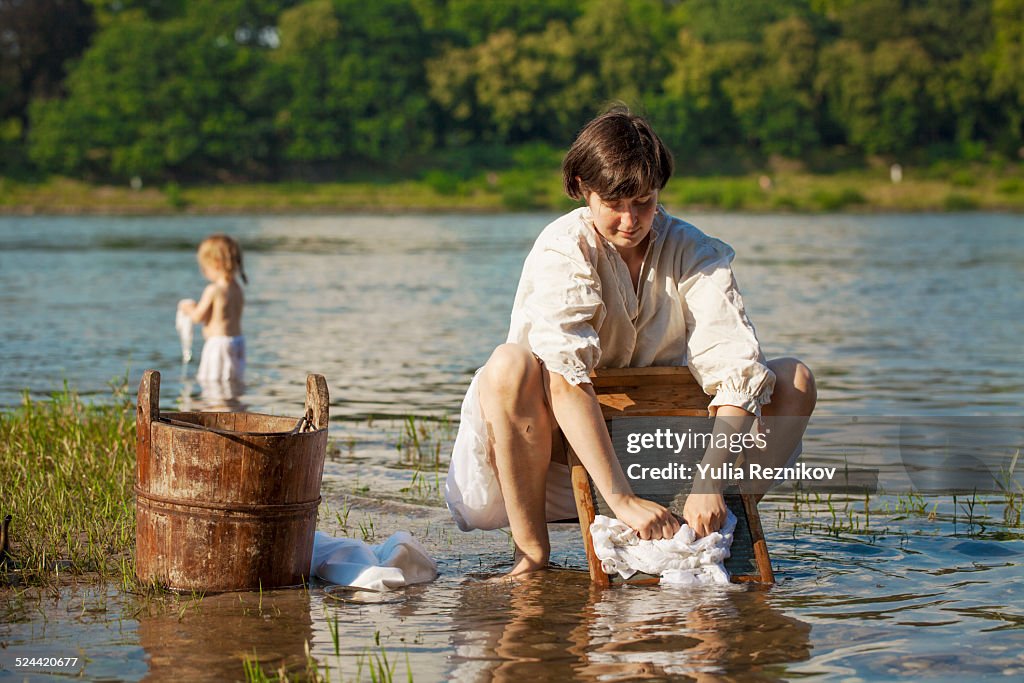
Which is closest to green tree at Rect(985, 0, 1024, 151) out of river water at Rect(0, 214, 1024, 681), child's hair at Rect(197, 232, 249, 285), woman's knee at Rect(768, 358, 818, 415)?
river water at Rect(0, 214, 1024, 681)

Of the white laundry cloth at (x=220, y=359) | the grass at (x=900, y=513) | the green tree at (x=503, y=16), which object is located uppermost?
the green tree at (x=503, y=16)

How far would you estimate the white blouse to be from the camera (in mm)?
4918

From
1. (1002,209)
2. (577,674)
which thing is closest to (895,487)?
(577,674)

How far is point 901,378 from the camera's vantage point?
11.9 metres

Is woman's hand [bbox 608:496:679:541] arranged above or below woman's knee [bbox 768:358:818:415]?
below

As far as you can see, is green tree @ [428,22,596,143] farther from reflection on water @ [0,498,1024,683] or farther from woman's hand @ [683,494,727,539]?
woman's hand @ [683,494,727,539]

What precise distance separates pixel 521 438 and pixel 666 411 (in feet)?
1.73

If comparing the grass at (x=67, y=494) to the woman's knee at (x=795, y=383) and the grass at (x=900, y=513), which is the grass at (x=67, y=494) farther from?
the grass at (x=900, y=513)

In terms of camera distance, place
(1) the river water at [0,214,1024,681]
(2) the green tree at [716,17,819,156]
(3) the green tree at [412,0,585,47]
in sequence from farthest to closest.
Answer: (3) the green tree at [412,0,585,47] → (2) the green tree at [716,17,819,156] → (1) the river water at [0,214,1024,681]

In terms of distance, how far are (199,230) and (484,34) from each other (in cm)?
4932

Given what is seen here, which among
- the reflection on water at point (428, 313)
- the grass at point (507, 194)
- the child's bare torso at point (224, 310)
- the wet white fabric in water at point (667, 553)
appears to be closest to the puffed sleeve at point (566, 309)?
the wet white fabric in water at point (667, 553)

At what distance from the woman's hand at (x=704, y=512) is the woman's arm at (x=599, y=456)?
2.5 inches

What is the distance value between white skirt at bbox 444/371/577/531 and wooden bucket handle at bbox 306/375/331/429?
512mm

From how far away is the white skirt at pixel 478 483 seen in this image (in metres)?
5.30
